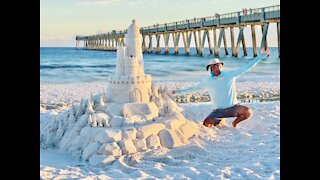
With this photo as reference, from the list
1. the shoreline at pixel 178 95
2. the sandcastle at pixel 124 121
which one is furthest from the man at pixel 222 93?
the shoreline at pixel 178 95

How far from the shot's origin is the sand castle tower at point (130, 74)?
3326 millimetres

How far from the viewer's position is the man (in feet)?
12.1

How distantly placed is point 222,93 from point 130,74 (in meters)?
0.93

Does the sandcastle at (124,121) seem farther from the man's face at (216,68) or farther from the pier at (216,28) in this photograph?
the pier at (216,28)

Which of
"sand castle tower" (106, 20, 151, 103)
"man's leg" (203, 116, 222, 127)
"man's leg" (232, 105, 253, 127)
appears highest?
"sand castle tower" (106, 20, 151, 103)

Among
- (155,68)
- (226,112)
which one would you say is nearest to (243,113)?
(226,112)

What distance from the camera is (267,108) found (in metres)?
4.62

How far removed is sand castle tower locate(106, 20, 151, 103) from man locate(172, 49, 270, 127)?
1.61 feet

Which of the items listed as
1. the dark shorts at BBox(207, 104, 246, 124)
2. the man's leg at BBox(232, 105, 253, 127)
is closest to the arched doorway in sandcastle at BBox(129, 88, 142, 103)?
the dark shorts at BBox(207, 104, 246, 124)

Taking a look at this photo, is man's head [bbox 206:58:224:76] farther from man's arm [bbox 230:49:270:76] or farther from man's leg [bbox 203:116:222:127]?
man's leg [bbox 203:116:222:127]
